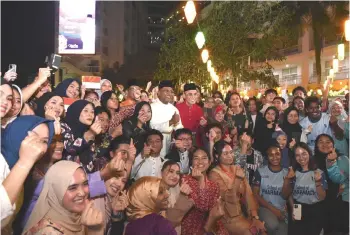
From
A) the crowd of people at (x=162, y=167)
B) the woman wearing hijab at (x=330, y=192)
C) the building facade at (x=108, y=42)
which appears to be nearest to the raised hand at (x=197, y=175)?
the crowd of people at (x=162, y=167)

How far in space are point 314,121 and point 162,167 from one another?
3631 mm

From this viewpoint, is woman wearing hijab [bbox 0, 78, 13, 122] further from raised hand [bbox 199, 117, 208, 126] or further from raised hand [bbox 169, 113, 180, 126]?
raised hand [bbox 199, 117, 208, 126]

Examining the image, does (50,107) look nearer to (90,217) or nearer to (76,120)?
(76,120)

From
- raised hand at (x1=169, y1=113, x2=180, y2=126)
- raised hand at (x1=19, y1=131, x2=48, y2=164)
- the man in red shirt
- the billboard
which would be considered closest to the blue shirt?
raised hand at (x1=169, y1=113, x2=180, y2=126)

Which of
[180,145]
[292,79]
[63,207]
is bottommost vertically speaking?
[63,207]

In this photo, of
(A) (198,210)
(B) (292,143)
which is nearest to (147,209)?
(A) (198,210)

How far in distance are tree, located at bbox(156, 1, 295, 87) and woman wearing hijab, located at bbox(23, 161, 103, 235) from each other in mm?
15509

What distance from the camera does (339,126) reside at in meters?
6.48

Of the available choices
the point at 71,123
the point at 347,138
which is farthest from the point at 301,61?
the point at 71,123

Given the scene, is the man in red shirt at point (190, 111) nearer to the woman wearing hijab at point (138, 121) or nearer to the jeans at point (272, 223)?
the woman wearing hijab at point (138, 121)

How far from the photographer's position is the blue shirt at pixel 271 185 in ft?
17.2

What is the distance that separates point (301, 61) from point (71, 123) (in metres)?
30.3

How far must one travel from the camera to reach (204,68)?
18.8m

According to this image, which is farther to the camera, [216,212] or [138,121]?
[138,121]
